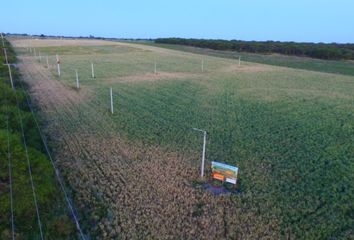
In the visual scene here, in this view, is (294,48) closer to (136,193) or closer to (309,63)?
(309,63)

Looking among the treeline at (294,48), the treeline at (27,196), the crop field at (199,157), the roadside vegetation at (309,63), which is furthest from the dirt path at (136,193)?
the treeline at (294,48)

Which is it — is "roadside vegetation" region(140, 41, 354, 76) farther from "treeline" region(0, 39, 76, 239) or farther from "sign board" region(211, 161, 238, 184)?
"treeline" region(0, 39, 76, 239)

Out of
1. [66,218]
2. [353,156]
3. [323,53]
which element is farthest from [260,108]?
[323,53]

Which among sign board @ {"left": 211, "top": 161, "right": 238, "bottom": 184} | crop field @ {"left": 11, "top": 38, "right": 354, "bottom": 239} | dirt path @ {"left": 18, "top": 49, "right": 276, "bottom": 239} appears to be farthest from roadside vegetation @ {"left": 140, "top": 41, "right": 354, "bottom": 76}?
sign board @ {"left": 211, "top": 161, "right": 238, "bottom": 184}

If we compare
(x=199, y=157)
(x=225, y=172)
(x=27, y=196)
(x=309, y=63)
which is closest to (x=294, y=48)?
(x=309, y=63)

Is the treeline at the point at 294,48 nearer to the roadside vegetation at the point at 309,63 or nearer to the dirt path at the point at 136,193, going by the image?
the roadside vegetation at the point at 309,63
